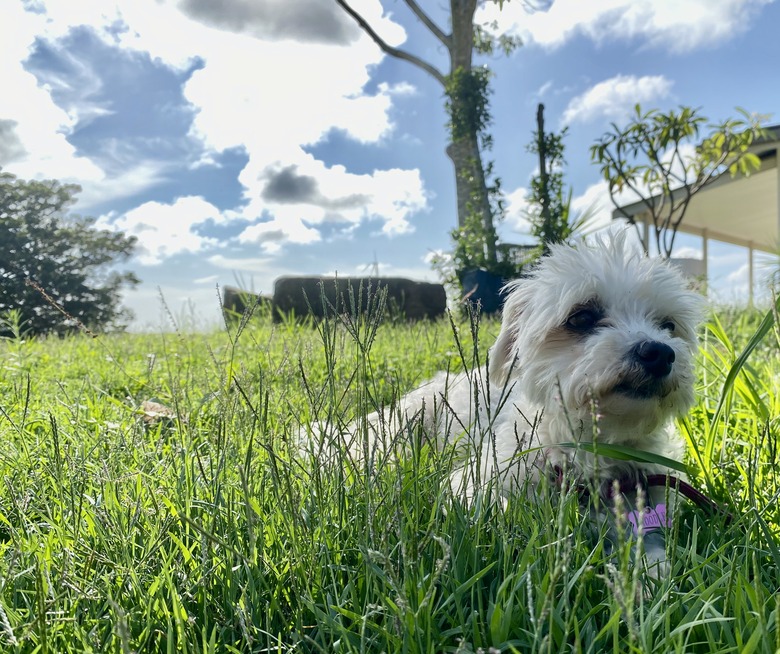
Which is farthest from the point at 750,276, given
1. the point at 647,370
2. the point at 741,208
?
the point at 647,370

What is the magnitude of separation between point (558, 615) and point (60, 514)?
1.60m

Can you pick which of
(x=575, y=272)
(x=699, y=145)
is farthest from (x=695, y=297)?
(x=699, y=145)

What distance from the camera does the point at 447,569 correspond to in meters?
1.75

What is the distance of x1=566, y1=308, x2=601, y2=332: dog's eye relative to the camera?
105 inches

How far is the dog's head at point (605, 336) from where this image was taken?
7.73 ft

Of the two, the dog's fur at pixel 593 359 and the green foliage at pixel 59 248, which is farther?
the green foliage at pixel 59 248

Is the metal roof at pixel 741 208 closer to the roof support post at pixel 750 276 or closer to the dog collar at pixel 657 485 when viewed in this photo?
the roof support post at pixel 750 276

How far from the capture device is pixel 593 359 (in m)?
2.39

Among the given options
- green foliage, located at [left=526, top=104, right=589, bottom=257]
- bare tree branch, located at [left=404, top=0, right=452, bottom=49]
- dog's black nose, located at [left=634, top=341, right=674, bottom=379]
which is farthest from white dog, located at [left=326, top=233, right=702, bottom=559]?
bare tree branch, located at [left=404, top=0, right=452, bottom=49]

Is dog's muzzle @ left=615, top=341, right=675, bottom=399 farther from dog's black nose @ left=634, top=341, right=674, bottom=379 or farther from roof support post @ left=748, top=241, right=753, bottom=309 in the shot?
roof support post @ left=748, top=241, right=753, bottom=309

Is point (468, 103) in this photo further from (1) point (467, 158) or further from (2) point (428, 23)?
(2) point (428, 23)

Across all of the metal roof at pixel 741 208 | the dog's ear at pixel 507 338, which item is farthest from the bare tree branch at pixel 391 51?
the dog's ear at pixel 507 338

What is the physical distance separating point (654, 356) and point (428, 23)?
56.4 ft

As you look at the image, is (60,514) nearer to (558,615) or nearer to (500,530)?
(500,530)
